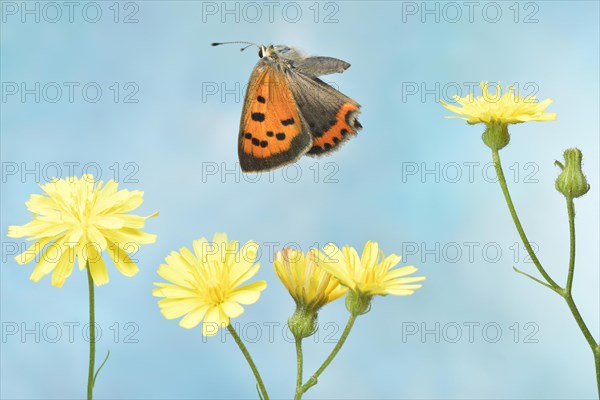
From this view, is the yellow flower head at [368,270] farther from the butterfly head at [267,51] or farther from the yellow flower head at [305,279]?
the butterfly head at [267,51]

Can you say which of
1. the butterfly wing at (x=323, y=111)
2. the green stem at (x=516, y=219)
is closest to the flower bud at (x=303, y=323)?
the green stem at (x=516, y=219)

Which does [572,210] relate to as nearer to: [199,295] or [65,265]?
[199,295]

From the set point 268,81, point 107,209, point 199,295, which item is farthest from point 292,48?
point 199,295

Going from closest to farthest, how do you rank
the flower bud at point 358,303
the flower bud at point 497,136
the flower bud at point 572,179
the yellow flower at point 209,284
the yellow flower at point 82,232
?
1. the yellow flower at point 209,284
2. the flower bud at point 358,303
3. the yellow flower at point 82,232
4. the flower bud at point 572,179
5. the flower bud at point 497,136

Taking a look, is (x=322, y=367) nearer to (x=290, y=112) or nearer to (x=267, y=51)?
(x=290, y=112)

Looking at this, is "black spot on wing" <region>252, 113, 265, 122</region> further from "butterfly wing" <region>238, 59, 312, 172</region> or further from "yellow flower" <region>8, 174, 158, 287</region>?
"yellow flower" <region>8, 174, 158, 287</region>

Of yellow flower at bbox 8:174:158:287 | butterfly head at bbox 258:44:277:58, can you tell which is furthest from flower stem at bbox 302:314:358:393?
butterfly head at bbox 258:44:277:58

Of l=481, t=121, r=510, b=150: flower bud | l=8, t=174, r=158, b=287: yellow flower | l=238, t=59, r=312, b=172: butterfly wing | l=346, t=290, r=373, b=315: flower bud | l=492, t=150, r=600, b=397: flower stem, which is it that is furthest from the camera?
l=238, t=59, r=312, b=172: butterfly wing
